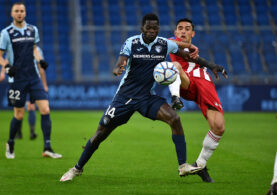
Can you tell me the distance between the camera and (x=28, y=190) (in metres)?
6.51

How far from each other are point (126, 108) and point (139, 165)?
200 centimetres

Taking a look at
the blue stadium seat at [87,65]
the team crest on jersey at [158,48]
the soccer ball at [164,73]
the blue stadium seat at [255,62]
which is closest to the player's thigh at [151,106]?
the soccer ball at [164,73]

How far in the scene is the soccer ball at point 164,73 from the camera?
21.8ft

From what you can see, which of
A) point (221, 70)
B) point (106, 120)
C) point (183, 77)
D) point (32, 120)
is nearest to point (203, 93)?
point (183, 77)

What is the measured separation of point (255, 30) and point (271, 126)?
1072 cm

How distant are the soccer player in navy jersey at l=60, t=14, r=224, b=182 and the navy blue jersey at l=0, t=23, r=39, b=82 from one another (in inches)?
119

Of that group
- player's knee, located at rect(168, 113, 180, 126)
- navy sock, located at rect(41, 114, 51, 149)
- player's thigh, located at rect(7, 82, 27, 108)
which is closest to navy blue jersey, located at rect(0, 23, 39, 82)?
player's thigh, located at rect(7, 82, 27, 108)

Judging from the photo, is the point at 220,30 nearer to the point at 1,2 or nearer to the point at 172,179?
the point at 1,2

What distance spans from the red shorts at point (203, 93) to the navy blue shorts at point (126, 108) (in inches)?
30.5

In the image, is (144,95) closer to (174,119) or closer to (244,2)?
(174,119)

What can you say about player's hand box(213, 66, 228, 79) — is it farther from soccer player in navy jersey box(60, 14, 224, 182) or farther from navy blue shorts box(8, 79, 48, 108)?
navy blue shorts box(8, 79, 48, 108)

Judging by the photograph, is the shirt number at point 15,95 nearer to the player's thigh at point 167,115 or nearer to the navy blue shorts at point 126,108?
the navy blue shorts at point 126,108

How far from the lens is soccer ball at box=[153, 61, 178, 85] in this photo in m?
6.66

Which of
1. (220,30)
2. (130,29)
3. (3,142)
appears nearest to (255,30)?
(220,30)
